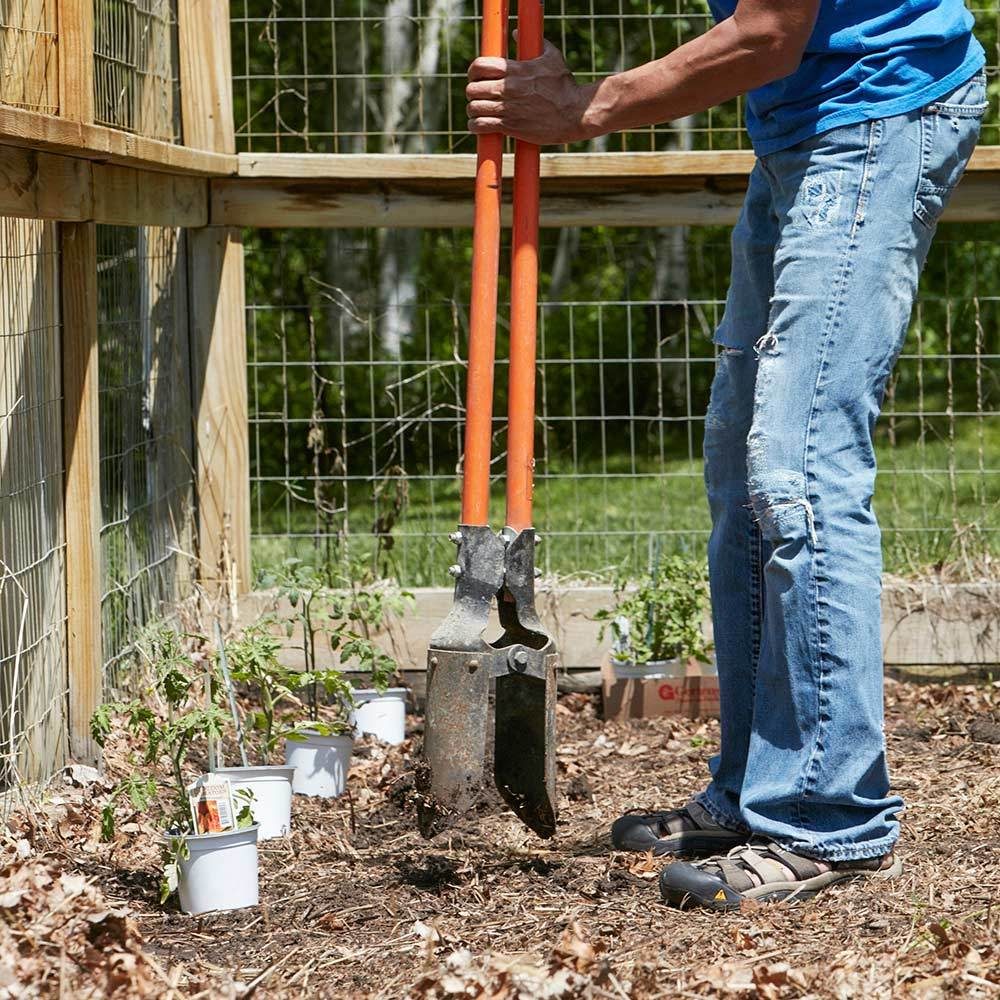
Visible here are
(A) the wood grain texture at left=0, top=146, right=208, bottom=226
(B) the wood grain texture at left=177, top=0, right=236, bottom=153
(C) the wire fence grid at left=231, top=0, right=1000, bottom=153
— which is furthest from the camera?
(C) the wire fence grid at left=231, top=0, right=1000, bottom=153

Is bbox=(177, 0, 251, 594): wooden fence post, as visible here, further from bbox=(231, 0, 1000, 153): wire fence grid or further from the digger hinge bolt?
bbox=(231, 0, 1000, 153): wire fence grid

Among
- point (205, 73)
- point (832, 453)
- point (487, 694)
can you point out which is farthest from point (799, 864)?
point (205, 73)

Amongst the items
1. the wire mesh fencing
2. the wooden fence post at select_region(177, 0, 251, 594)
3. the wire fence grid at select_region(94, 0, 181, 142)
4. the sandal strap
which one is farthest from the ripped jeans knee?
the wire mesh fencing

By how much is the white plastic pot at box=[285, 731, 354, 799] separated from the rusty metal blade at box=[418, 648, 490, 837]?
0.99m

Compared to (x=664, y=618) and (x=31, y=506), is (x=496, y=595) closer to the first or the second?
(x=31, y=506)

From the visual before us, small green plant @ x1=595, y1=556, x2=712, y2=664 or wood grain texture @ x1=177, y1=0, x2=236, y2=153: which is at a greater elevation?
wood grain texture @ x1=177, y1=0, x2=236, y2=153

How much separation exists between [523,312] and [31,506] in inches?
50.0

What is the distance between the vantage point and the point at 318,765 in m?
3.66

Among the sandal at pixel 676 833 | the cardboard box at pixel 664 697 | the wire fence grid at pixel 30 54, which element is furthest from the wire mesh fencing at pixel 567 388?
the sandal at pixel 676 833

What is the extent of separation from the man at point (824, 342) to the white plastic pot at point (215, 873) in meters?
0.79

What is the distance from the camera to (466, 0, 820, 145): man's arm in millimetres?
2584

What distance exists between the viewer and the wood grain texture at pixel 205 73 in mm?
4520

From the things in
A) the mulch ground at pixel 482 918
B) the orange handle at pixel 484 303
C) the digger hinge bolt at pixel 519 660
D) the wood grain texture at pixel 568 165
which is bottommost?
the mulch ground at pixel 482 918

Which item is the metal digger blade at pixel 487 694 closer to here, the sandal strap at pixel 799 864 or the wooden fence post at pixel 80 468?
the sandal strap at pixel 799 864
